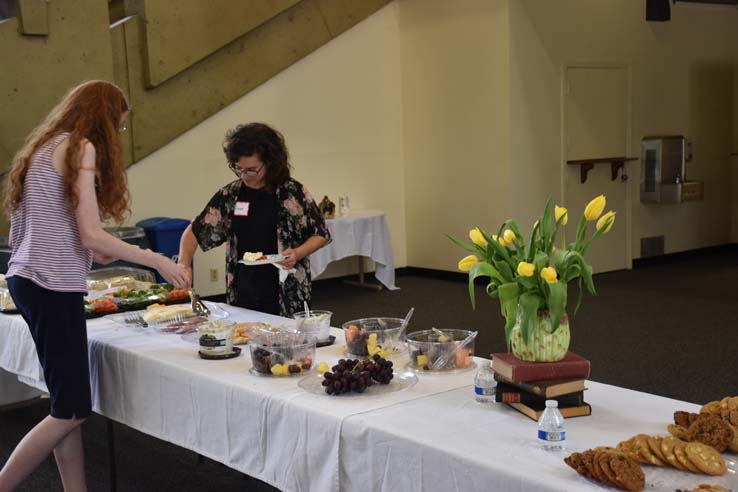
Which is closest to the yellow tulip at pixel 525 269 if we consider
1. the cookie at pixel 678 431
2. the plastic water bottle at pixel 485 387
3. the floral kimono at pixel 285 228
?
the plastic water bottle at pixel 485 387

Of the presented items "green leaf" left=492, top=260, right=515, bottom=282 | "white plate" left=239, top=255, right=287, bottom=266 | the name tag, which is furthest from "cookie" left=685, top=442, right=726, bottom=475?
the name tag

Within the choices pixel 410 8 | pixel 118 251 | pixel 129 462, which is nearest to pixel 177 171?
pixel 410 8

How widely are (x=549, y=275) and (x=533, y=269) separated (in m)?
0.05

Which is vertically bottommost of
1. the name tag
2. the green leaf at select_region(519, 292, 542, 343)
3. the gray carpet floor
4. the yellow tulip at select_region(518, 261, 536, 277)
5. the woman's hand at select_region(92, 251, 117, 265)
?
the gray carpet floor

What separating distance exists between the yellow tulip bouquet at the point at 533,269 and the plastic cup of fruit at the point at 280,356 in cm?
58

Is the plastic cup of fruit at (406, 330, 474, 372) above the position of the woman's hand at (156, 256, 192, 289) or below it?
below

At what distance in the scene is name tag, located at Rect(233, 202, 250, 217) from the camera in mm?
3547

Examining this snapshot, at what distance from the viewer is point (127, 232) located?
6512mm

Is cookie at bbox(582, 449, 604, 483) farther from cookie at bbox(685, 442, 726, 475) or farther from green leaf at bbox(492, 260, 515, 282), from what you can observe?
green leaf at bbox(492, 260, 515, 282)

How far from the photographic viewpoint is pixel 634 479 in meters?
1.54

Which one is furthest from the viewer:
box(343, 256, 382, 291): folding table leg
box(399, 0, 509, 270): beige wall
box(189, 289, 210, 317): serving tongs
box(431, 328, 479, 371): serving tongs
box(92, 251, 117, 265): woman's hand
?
box(343, 256, 382, 291): folding table leg

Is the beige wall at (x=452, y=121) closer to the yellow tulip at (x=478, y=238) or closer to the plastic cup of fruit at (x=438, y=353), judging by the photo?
the plastic cup of fruit at (x=438, y=353)

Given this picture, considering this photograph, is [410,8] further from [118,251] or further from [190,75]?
[118,251]

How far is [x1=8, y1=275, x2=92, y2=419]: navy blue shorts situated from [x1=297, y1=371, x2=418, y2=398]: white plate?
0.79m
